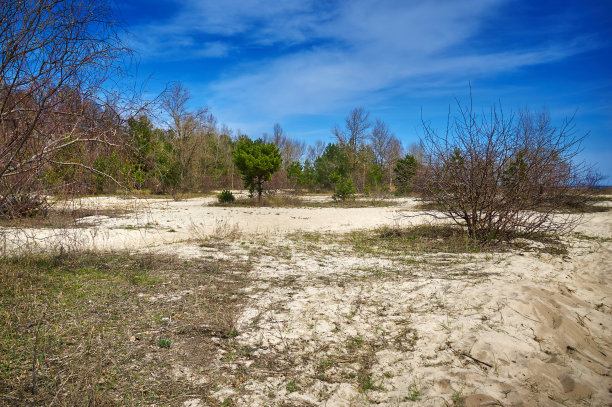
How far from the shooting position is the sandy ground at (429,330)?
9.72ft

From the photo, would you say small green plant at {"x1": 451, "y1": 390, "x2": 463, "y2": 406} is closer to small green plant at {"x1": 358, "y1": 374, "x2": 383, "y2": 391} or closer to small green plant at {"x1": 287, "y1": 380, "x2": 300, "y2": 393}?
small green plant at {"x1": 358, "y1": 374, "x2": 383, "y2": 391}

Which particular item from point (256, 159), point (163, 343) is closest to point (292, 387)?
point (163, 343)

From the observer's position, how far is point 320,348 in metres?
3.79

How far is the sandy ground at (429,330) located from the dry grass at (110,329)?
10.7 inches

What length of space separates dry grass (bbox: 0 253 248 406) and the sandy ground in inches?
10.7

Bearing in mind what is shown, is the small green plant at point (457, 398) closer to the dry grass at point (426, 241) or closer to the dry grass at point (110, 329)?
the dry grass at point (110, 329)

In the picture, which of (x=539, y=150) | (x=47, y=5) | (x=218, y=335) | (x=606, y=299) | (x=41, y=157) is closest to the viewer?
(x=47, y=5)

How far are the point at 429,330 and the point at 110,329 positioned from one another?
3.72m

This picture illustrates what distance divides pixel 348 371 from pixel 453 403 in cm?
Result: 99

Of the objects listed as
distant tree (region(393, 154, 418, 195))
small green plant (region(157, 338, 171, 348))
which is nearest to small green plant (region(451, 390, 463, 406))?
small green plant (region(157, 338, 171, 348))

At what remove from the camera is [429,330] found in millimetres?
4023

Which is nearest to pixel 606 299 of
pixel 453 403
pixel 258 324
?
pixel 453 403

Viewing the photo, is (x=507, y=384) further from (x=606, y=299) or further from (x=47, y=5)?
(x=47, y=5)

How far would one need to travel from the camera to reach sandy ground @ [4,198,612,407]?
296 cm
